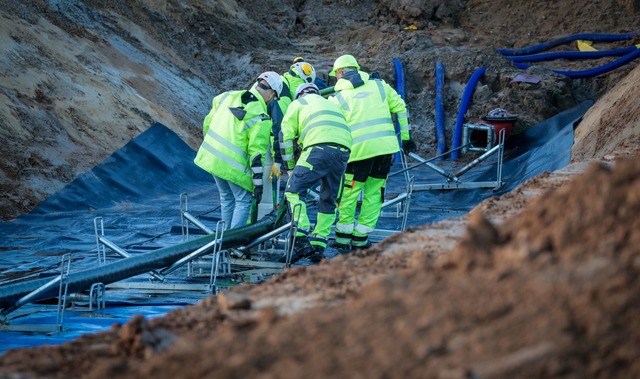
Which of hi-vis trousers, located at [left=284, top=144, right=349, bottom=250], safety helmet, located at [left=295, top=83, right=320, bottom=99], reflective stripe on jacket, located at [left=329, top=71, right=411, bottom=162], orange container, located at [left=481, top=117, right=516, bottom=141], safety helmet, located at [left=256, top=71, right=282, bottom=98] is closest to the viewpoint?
hi-vis trousers, located at [left=284, top=144, right=349, bottom=250]

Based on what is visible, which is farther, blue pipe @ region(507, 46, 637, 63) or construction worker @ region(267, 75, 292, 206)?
blue pipe @ region(507, 46, 637, 63)

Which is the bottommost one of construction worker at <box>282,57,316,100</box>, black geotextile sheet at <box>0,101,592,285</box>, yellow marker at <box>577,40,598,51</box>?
black geotextile sheet at <box>0,101,592,285</box>

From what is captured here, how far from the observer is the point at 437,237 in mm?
5379

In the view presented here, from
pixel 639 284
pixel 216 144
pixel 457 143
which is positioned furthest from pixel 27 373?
pixel 457 143

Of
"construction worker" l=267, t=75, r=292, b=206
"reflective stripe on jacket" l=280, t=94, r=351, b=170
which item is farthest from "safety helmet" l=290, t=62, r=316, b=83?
"reflective stripe on jacket" l=280, t=94, r=351, b=170

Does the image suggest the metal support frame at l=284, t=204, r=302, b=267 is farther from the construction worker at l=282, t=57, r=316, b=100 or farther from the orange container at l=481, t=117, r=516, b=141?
the orange container at l=481, t=117, r=516, b=141

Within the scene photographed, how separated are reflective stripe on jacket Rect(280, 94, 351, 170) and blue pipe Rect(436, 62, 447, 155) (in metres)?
6.65

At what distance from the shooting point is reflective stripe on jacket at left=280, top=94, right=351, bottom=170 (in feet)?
28.3

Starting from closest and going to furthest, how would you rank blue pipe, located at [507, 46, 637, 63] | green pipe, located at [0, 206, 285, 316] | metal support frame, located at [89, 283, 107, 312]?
1. green pipe, located at [0, 206, 285, 316]
2. metal support frame, located at [89, 283, 107, 312]
3. blue pipe, located at [507, 46, 637, 63]

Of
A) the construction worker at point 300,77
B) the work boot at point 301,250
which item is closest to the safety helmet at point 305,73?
the construction worker at point 300,77

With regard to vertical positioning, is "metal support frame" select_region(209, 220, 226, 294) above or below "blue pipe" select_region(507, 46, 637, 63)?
below

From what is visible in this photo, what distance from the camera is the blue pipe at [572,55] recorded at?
56.3 feet

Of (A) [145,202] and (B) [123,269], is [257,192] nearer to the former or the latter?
(B) [123,269]

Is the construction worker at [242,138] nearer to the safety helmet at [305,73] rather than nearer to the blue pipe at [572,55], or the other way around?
the safety helmet at [305,73]
